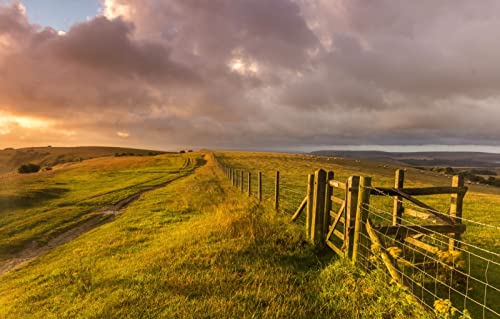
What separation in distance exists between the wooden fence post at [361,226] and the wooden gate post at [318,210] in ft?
5.30

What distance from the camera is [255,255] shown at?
23.3ft

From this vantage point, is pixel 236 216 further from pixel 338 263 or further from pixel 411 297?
pixel 411 297

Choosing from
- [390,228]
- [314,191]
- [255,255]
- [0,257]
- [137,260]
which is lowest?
[0,257]

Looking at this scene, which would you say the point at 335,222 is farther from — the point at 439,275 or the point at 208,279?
the point at 208,279

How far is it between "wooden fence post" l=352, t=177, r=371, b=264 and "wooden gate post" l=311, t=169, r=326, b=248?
1.61m

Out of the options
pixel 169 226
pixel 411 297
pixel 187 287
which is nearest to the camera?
pixel 411 297

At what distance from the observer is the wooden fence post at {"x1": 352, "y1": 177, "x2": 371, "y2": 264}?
6.06 meters

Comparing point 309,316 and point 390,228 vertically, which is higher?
point 390,228

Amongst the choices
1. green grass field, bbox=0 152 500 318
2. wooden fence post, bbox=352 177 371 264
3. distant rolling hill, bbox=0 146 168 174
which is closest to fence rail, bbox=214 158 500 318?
wooden fence post, bbox=352 177 371 264

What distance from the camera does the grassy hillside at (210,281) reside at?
16.8 feet

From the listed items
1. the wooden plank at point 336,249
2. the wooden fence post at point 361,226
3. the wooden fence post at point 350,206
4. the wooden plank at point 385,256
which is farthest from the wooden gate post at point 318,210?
the wooden plank at point 385,256

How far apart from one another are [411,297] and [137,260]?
7.01 metres

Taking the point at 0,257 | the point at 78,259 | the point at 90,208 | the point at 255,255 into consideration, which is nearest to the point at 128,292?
the point at 255,255

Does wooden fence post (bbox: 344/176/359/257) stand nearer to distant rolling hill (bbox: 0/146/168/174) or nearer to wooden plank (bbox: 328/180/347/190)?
wooden plank (bbox: 328/180/347/190)
